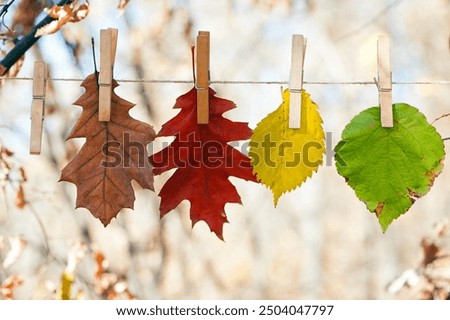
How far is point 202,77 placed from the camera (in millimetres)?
909

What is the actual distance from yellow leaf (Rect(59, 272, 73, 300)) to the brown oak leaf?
524 millimetres

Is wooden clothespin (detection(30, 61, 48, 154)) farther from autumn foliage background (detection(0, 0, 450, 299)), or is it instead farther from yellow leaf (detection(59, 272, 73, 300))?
yellow leaf (detection(59, 272, 73, 300))

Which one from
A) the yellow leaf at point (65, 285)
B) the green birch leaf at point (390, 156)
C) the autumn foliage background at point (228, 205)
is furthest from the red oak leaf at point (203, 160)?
the yellow leaf at point (65, 285)

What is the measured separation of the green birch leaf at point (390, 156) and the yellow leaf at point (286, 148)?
0.06 m

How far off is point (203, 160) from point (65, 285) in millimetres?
641

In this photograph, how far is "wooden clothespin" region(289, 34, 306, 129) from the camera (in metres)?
0.91

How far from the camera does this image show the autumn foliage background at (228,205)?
137 cm

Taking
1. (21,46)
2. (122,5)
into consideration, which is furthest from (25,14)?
(122,5)

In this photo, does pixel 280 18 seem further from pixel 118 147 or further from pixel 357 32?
pixel 118 147

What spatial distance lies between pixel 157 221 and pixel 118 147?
19.1 inches

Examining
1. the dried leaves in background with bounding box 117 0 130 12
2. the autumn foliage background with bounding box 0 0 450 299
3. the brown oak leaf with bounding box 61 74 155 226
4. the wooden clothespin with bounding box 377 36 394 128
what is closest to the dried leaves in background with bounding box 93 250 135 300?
Answer: the autumn foliage background with bounding box 0 0 450 299

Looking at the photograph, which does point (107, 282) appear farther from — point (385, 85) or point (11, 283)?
point (385, 85)
